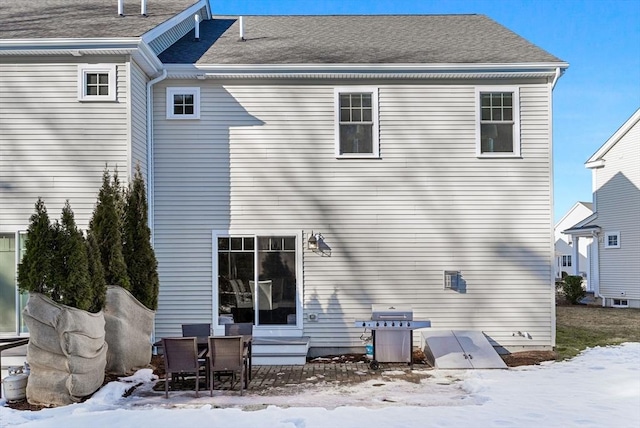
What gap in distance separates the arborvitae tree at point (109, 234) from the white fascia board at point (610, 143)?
16461mm

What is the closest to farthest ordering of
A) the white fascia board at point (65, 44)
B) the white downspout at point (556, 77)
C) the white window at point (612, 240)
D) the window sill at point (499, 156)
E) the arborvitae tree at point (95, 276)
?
the arborvitae tree at point (95, 276), the white fascia board at point (65, 44), the white downspout at point (556, 77), the window sill at point (499, 156), the white window at point (612, 240)

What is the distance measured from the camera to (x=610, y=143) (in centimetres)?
1891

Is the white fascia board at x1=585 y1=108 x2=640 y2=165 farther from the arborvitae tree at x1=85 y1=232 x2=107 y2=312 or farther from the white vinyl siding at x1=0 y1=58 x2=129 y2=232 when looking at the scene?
the arborvitae tree at x1=85 y1=232 x2=107 y2=312

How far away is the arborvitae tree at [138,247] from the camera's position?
8.46m

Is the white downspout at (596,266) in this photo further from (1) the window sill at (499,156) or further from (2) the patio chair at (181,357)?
(2) the patio chair at (181,357)

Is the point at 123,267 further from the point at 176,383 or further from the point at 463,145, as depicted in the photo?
the point at 463,145

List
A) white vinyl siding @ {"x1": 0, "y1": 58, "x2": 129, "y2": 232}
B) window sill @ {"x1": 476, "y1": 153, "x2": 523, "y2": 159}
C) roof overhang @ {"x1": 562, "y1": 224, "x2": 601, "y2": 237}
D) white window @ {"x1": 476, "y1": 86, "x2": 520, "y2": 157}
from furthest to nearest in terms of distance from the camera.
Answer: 1. roof overhang @ {"x1": 562, "y1": 224, "x2": 601, "y2": 237}
2. white window @ {"x1": 476, "y1": 86, "x2": 520, "y2": 157}
3. window sill @ {"x1": 476, "y1": 153, "x2": 523, "y2": 159}
4. white vinyl siding @ {"x1": 0, "y1": 58, "x2": 129, "y2": 232}

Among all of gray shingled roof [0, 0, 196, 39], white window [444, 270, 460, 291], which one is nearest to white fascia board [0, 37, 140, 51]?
gray shingled roof [0, 0, 196, 39]

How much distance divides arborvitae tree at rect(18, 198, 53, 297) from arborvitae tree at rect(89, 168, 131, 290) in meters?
1.01

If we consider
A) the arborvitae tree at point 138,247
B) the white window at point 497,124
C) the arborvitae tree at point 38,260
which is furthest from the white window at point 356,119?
the arborvitae tree at point 38,260

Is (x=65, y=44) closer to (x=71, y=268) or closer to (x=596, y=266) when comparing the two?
(x=71, y=268)

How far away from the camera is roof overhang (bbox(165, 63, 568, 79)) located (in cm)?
974

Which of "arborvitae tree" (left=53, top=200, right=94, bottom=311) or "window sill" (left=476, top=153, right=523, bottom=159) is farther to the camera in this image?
"window sill" (left=476, top=153, right=523, bottom=159)

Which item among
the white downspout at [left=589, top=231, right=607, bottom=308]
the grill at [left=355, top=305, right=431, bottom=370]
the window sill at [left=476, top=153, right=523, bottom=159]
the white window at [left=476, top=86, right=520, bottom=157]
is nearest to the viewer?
the grill at [left=355, top=305, right=431, bottom=370]
